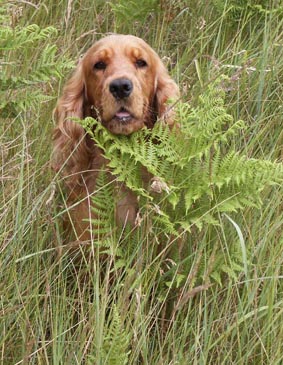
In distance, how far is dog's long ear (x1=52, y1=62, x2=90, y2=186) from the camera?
3.67 metres

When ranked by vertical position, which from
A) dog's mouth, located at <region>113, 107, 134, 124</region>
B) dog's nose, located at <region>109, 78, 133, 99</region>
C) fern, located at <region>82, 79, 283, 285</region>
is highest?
dog's nose, located at <region>109, 78, 133, 99</region>

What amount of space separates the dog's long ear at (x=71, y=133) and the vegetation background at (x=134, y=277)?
0.32 ft

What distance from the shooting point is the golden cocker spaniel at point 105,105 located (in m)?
3.32

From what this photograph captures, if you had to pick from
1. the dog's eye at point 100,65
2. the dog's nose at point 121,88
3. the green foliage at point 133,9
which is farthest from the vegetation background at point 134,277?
the green foliage at point 133,9

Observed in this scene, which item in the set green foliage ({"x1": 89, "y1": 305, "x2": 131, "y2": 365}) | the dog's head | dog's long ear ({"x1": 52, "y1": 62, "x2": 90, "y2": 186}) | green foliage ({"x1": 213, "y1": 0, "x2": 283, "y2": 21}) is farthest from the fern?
green foliage ({"x1": 213, "y1": 0, "x2": 283, "y2": 21})

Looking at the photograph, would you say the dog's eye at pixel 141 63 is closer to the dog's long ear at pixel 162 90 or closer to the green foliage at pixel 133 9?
the dog's long ear at pixel 162 90

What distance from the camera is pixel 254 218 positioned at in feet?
10.8

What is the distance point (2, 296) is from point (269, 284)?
0.93 m

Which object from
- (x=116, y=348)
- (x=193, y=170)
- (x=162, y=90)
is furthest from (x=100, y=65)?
(x=116, y=348)

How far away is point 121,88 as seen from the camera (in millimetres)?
3283

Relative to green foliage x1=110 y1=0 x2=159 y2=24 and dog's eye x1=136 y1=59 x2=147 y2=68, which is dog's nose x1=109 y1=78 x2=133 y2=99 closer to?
dog's eye x1=136 y1=59 x2=147 y2=68

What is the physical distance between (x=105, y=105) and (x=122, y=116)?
90mm

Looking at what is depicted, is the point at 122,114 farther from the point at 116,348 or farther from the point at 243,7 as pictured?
the point at 243,7

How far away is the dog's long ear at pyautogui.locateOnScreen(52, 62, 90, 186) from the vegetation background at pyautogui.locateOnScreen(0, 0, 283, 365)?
3.9 inches
